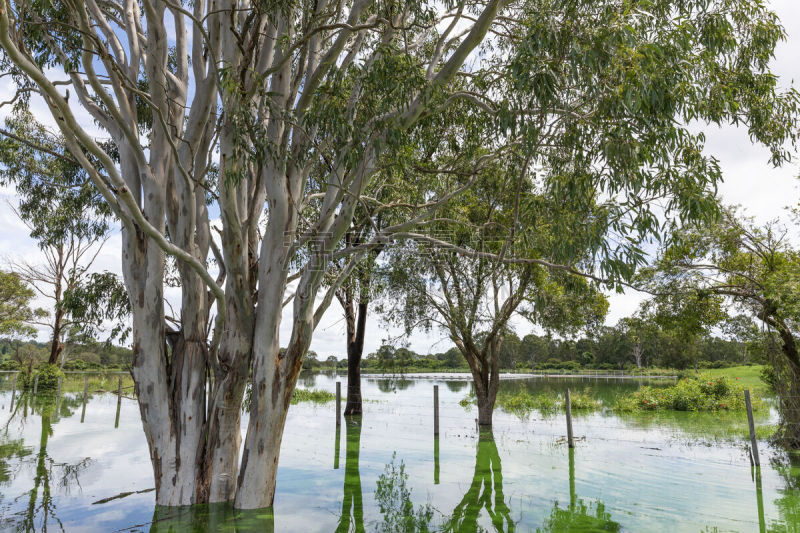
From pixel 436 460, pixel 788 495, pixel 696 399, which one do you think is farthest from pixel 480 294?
pixel 696 399

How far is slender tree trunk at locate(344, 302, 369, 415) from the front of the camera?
559 inches

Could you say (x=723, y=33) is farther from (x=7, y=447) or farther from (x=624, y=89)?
(x=7, y=447)

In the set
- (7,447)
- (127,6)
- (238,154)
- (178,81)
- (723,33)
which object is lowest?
(7,447)

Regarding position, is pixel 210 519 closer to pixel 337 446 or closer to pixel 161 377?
pixel 161 377

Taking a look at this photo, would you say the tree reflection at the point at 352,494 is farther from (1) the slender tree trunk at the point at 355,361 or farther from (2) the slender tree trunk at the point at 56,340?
(2) the slender tree trunk at the point at 56,340

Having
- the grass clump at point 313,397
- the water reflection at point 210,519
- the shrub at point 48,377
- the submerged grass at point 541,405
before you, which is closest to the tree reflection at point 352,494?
the water reflection at point 210,519

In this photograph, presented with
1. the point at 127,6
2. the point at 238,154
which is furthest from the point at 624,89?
the point at 127,6

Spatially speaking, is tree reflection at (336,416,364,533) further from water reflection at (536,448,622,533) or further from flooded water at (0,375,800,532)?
water reflection at (536,448,622,533)

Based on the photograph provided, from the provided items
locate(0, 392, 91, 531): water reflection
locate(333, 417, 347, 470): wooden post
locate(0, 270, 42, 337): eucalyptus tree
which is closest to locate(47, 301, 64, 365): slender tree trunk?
locate(0, 270, 42, 337): eucalyptus tree

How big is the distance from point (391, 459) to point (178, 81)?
617cm

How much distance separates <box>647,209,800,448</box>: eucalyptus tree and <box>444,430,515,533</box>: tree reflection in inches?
174

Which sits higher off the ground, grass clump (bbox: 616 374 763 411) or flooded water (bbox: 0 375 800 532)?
grass clump (bbox: 616 374 763 411)

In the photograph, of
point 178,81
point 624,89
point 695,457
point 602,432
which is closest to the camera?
point 624,89

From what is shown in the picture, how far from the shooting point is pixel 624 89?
14.4 feet
